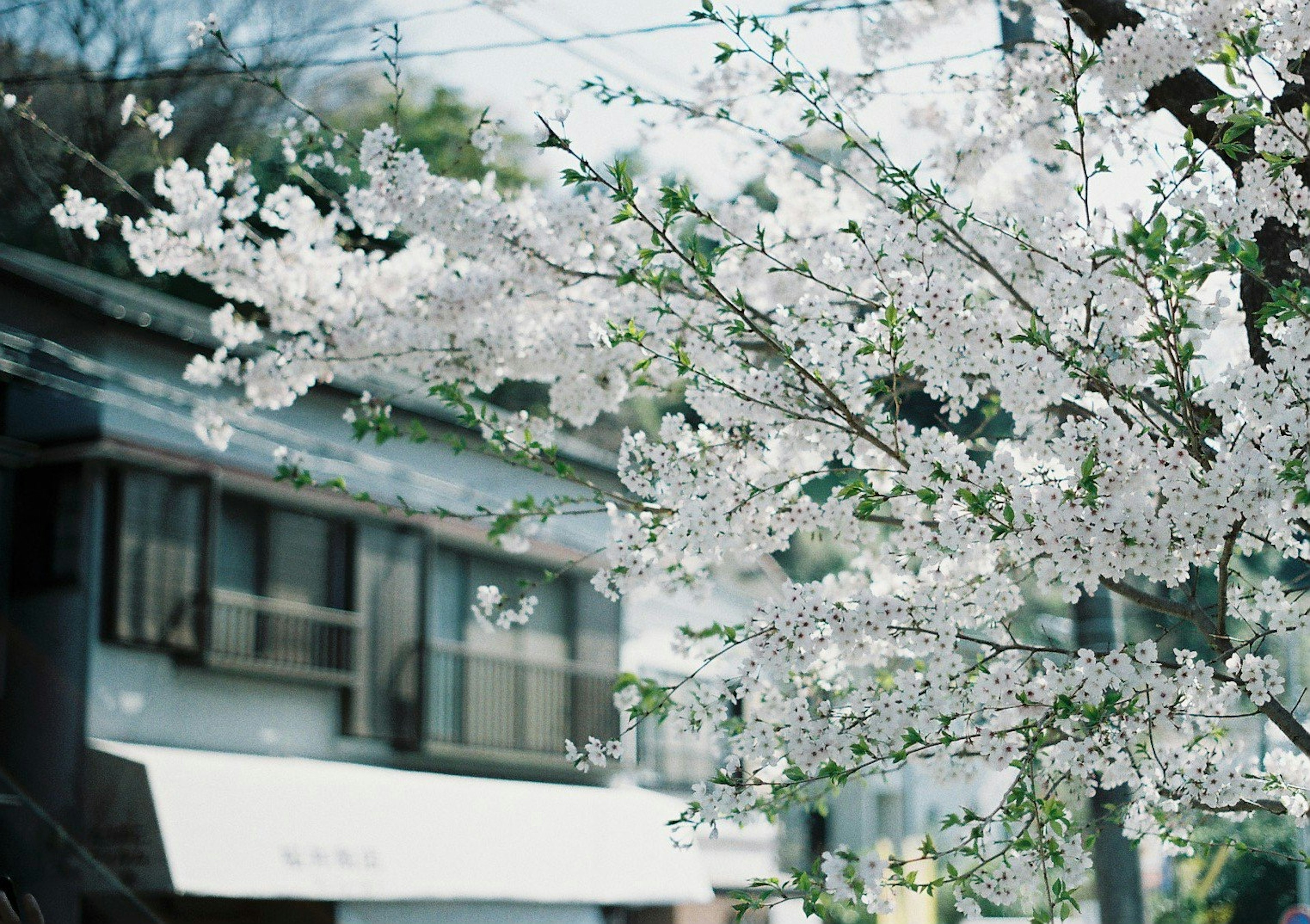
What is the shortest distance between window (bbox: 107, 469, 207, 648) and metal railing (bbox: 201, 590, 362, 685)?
25 cm

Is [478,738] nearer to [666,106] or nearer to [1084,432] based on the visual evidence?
[666,106]

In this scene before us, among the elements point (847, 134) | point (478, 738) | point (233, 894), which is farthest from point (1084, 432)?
point (478, 738)

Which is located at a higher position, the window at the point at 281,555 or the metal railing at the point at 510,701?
the window at the point at 281,555

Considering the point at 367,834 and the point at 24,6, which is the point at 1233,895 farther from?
the point at 24,6

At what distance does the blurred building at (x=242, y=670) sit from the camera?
32.5 ft

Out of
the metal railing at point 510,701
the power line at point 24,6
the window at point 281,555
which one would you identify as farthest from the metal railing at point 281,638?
the power line at point 24,6

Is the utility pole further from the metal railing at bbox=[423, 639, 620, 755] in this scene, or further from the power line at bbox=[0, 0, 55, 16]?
the metal railing at bbox=[423, 639, 620, 755]

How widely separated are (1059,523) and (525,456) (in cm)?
150

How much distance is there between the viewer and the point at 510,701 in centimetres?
1389

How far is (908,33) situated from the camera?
549 centimetres

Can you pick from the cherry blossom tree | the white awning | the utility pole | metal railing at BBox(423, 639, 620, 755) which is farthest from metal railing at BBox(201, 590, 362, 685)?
the utility pole

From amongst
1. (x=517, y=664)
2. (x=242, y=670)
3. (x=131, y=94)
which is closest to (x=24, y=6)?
(x=131, y=94)

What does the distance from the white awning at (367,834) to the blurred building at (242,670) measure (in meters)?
0.02

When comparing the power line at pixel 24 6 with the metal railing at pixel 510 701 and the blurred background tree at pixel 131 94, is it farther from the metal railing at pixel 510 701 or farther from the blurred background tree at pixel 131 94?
the metal railing at pixel 510 701
